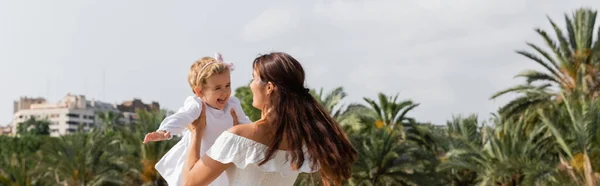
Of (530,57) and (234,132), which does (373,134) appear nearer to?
(530,57)

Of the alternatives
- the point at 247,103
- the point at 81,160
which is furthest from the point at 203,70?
the point at 247,103

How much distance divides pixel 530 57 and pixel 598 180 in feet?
22.2

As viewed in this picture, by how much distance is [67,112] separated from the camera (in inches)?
6088

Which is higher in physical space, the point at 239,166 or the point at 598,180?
the point at 239,166

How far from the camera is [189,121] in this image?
4.46 meters

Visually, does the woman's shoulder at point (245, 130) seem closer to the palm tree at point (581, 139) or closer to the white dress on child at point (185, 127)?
the white dress on child at point (185, 127)

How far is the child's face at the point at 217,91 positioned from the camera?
4.52 m

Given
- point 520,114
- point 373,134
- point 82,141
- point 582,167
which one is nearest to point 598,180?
point 582,167

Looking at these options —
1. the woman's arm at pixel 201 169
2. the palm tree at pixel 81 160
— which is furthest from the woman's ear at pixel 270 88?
the palm tree at pixel 81 160

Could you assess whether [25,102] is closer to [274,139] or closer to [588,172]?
[588,172]

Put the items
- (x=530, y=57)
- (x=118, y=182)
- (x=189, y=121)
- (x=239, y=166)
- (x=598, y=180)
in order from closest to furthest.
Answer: (x=239, y=166), (x=189, y=121), (x=598, y=180), (x=530, y=57), (x=118, y=182)

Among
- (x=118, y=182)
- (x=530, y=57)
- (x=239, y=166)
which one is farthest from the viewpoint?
(x=118, y=182)

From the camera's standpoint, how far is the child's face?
14.8ft

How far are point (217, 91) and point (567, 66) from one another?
83.6 ft
